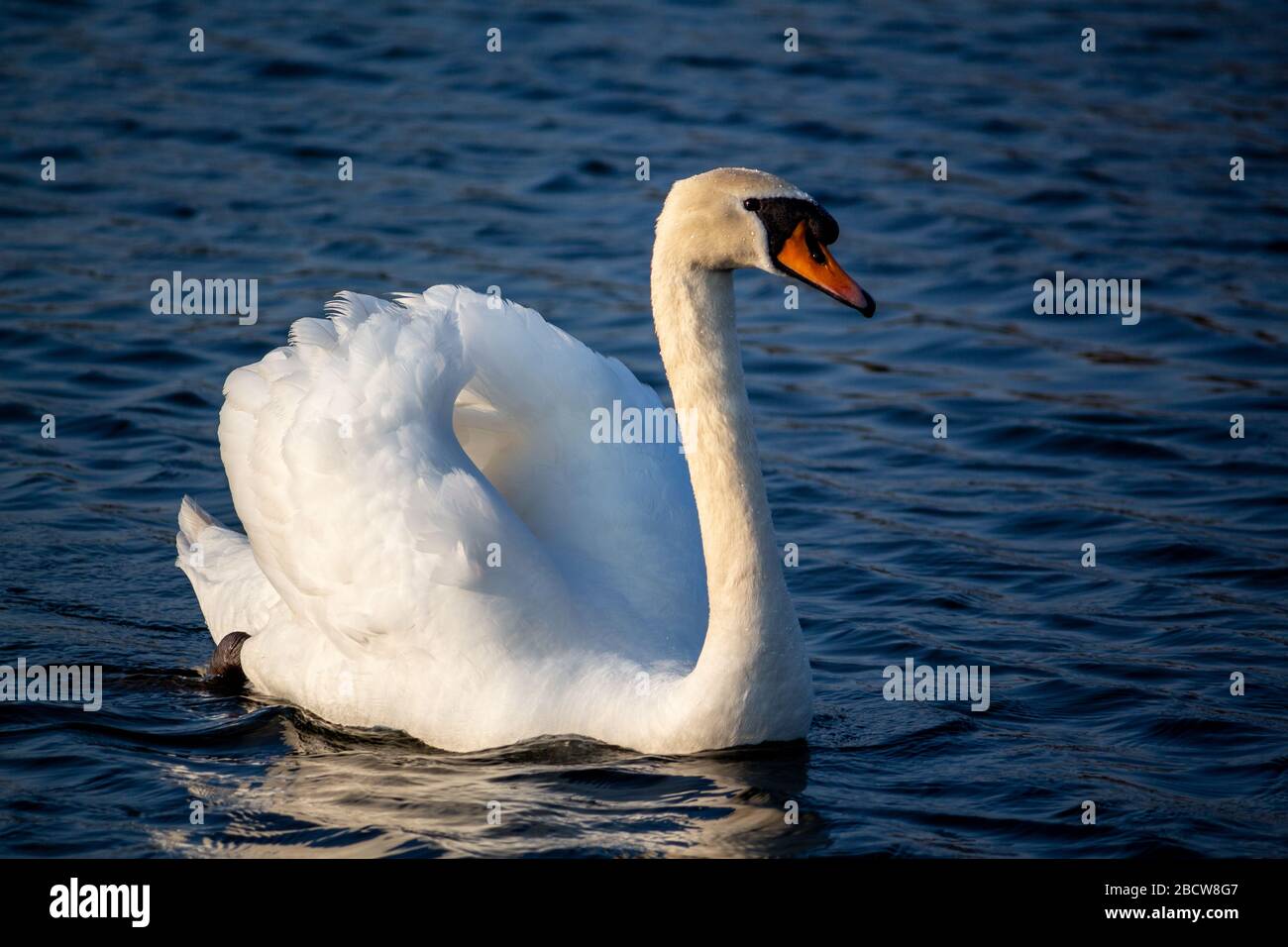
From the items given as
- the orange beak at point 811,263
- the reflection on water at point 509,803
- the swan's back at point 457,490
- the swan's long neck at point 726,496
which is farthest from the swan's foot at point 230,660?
the orange beak at point 811,263

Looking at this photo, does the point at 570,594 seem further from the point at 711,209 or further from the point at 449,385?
the point at 711,209

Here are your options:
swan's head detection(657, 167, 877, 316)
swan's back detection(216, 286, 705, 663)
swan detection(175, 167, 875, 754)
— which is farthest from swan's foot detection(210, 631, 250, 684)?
swan's head detection(657, 167, 877, 316)

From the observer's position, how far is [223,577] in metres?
8.48

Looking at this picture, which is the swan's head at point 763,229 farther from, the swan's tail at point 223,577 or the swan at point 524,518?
the swan's tail at point 223,577

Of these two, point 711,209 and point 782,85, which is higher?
point 782,85

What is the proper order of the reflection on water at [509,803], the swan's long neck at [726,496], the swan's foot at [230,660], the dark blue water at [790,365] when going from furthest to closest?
1. the swan's foot at [230,660]
2. the dark blue water at [790,365]
3. the swan's long neck at [726,496]
4. the reflection on water at [509,803]

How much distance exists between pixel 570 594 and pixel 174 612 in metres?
2.68

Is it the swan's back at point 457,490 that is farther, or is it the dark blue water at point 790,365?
the swan's back at point 457,490

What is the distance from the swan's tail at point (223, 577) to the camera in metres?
8.17

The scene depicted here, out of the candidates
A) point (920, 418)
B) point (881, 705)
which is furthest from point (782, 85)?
point (881, 705)

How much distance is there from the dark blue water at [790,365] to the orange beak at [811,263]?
1853 mm

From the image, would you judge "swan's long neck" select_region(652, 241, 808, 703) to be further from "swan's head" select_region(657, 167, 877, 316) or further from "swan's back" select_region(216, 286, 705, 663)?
"swan's back" select_region(216, 286, 705, 663)

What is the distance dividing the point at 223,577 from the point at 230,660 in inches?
20.9
